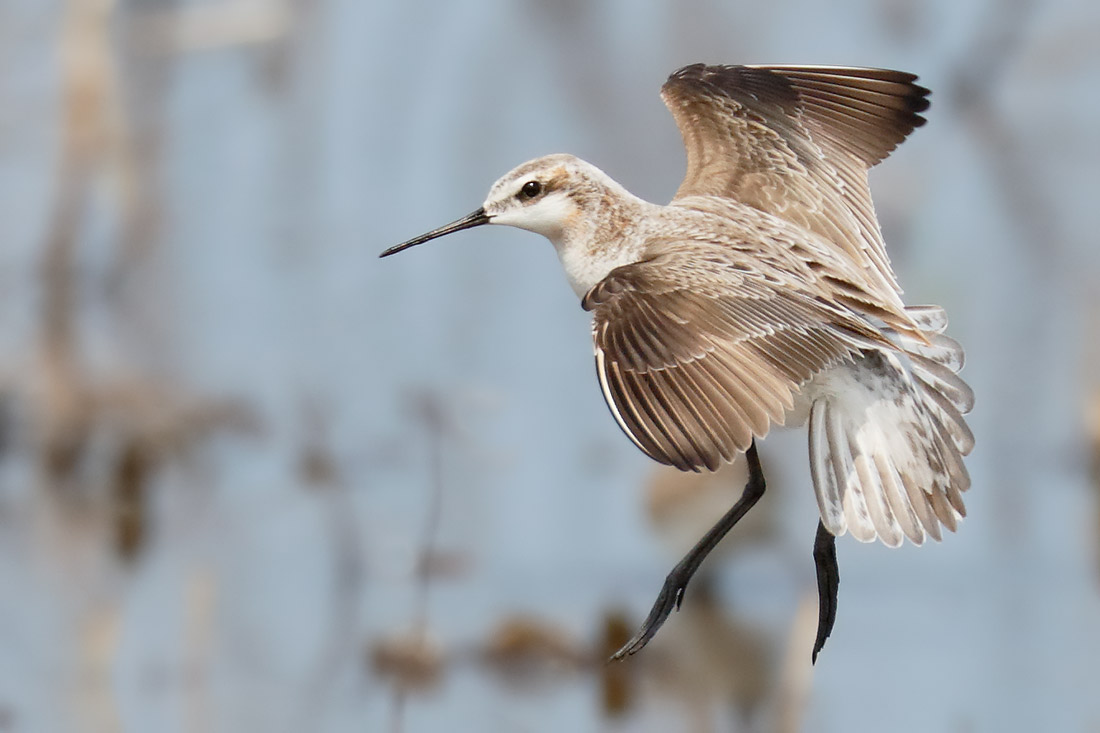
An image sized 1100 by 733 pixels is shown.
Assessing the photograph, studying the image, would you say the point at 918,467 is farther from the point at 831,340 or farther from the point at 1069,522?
the point at 1069,522

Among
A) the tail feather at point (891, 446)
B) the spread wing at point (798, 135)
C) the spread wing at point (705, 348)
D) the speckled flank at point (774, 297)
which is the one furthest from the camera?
the spread wing at point (798, 135)

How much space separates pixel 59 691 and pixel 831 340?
14.5 ft

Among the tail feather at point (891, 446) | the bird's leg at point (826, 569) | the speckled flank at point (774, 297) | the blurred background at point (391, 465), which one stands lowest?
the blurred background at point (391, 465)

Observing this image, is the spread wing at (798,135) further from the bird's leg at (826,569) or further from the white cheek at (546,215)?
the bird's leg at (826,569)

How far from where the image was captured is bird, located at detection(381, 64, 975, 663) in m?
2.77

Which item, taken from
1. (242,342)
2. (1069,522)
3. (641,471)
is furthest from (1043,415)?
(242,342)

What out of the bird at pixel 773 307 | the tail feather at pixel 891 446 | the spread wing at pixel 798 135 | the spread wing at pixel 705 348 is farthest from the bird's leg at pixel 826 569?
the spread wing at pixel 798 135

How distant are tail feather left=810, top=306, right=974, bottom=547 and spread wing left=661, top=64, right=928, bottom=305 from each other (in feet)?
1.54

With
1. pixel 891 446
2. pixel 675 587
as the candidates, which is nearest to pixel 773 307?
pixel 891 446

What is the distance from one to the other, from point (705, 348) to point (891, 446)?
0.39 metres

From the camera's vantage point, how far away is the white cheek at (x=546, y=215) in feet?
10.9

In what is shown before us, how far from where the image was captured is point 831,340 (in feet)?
9.48

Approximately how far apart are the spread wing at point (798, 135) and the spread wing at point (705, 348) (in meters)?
0.51

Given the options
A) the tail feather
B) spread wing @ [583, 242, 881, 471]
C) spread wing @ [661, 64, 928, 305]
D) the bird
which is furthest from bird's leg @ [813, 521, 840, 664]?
spread wing @ [661, 64, 928, 305]
